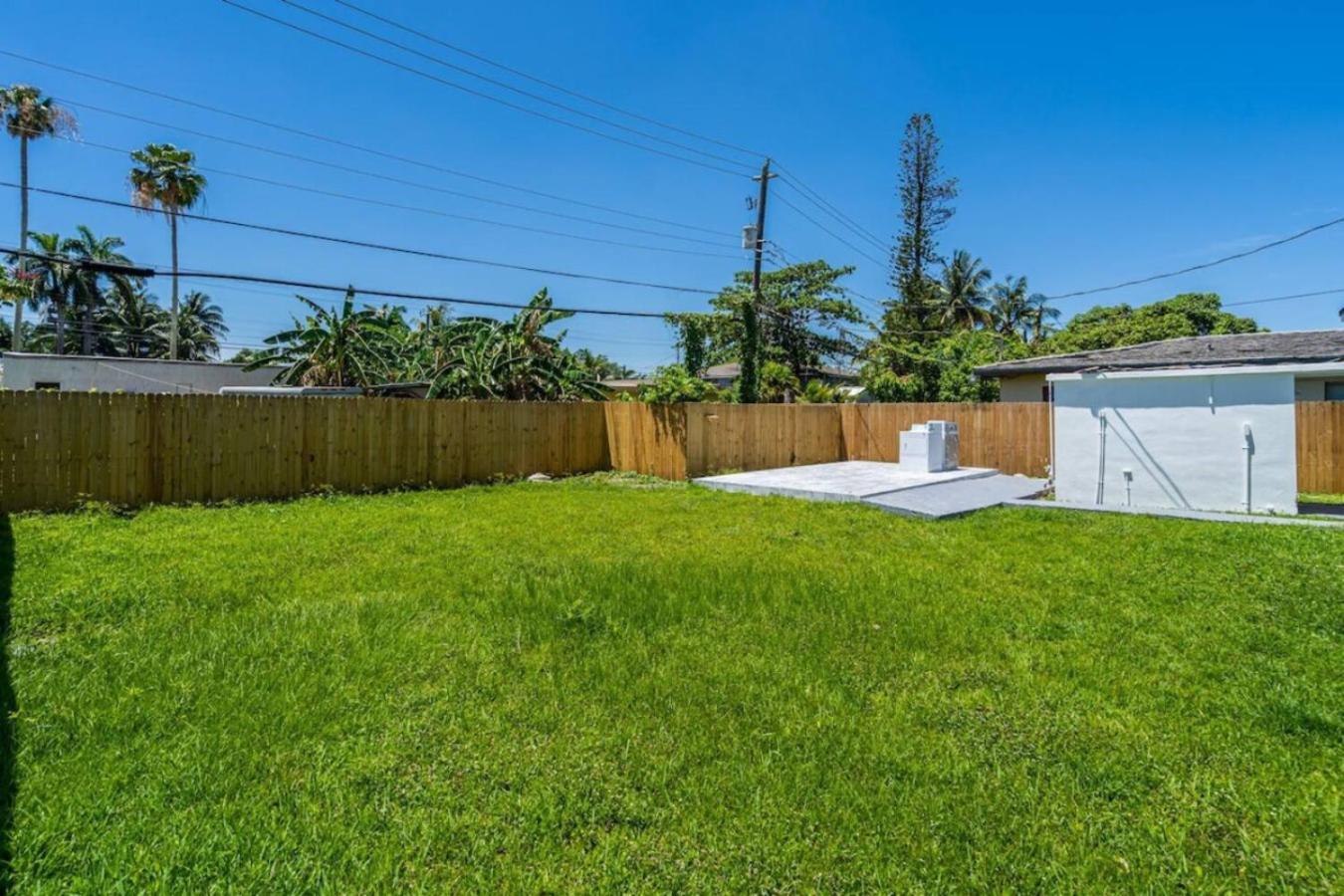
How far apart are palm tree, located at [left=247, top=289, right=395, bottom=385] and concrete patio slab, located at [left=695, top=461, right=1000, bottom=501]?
10.5m

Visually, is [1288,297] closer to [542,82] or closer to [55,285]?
[542,82]

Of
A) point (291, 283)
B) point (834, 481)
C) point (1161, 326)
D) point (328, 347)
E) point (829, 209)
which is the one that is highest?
point (829, 209)

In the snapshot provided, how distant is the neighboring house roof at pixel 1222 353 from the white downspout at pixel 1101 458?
382cm

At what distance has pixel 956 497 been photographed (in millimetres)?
9945

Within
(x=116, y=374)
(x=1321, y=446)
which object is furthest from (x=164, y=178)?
(x=1321, y=446)

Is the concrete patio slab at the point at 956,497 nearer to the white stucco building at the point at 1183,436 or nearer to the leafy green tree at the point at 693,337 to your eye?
the white stucco building at the point at 1183,436

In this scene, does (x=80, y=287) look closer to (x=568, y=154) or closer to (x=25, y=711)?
(x=568, y=154)

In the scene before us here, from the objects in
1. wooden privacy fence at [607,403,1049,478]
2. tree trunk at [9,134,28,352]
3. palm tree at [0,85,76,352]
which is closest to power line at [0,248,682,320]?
wooden privacy fence at [607,403,1049,478]

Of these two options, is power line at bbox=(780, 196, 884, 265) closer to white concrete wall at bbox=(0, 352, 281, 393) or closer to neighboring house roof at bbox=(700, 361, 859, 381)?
neighboring house roof at bbox=(700, 361, 859, 381)

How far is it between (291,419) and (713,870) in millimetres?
10725

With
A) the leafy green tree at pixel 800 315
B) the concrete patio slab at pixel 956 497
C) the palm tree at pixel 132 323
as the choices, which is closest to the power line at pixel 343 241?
the concrete patio slab at pixel 956 497

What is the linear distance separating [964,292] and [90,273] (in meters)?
48.2

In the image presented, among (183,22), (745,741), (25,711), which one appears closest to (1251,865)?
(745,741)

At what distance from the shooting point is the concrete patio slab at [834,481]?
33.8 feet
